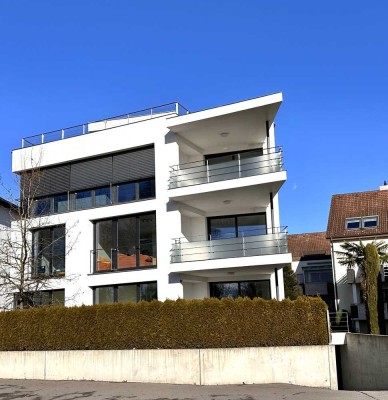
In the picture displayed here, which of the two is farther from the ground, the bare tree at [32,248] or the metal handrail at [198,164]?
the metal handrail at [198,164]

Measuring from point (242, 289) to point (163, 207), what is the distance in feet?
16.6

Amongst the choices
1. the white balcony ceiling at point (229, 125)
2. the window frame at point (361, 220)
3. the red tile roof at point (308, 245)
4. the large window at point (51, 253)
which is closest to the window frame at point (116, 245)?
the large window at point (51, 253)

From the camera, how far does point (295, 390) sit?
12.1 m

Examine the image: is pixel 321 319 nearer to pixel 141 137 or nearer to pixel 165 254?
pixel 165 254

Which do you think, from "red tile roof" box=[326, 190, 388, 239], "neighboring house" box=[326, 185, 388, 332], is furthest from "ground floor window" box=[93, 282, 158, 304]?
"red tile roof" box=[326, 190, 388, 239]

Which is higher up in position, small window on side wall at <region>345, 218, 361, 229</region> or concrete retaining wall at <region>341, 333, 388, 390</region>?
small window on side wall at <region>345, 218, 361, 229</region>

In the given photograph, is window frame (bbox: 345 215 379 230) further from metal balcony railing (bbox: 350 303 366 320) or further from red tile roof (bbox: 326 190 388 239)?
metal balcony railing (bbox: 350 303 366 320)

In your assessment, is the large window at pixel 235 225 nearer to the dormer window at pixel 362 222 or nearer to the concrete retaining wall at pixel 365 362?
the concrete retaining wall at pixel 365 362

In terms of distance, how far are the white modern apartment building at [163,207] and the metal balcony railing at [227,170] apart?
4cm

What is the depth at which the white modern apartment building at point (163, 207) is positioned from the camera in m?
19.1

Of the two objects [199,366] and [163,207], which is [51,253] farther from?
[199,366]

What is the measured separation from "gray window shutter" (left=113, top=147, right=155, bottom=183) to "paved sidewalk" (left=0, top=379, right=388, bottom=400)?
361 inches

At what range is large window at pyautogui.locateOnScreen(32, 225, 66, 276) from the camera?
2197cm

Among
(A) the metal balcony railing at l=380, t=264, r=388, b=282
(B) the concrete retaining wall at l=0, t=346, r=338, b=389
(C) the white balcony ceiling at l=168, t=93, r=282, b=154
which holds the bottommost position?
(B) the concrete retaining wall at l=0, t=346, r=338, b=389
